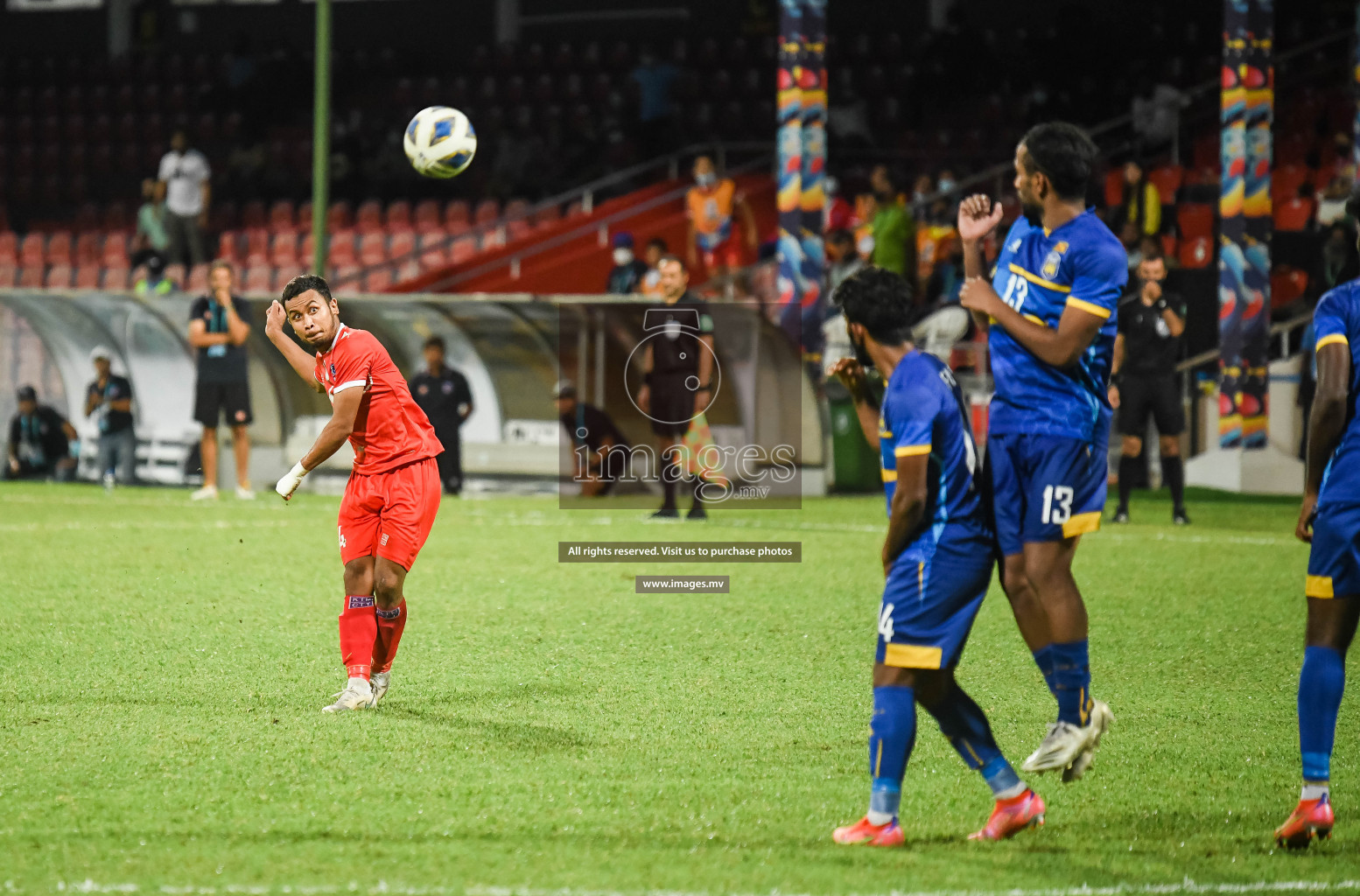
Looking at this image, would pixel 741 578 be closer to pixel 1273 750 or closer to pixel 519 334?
pixel 1273 750

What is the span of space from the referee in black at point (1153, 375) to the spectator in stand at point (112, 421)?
32.6 feet

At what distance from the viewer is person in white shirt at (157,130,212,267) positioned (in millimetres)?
22969

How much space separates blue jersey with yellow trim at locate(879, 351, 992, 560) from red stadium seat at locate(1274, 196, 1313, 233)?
654 inches

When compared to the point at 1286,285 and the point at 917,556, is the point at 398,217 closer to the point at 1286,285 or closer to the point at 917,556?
the point at 1286,285

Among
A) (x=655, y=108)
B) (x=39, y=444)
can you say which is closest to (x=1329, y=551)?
(x=39, y=444)

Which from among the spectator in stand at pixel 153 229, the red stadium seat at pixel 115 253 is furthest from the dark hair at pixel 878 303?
the red stadium seat at pixel 115 253

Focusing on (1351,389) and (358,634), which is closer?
(1351,389)

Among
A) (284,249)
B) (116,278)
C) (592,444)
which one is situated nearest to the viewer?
(592,444)

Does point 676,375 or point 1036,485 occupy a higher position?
point 676,375

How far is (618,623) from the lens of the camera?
8.38 metres

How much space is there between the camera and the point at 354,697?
610 centimetres

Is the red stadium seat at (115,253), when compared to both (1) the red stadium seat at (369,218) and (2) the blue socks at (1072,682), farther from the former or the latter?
(2) the blue socks at (1072,682)

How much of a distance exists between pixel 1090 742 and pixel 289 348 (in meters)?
3.53

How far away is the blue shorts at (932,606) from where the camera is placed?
4.18 meters
